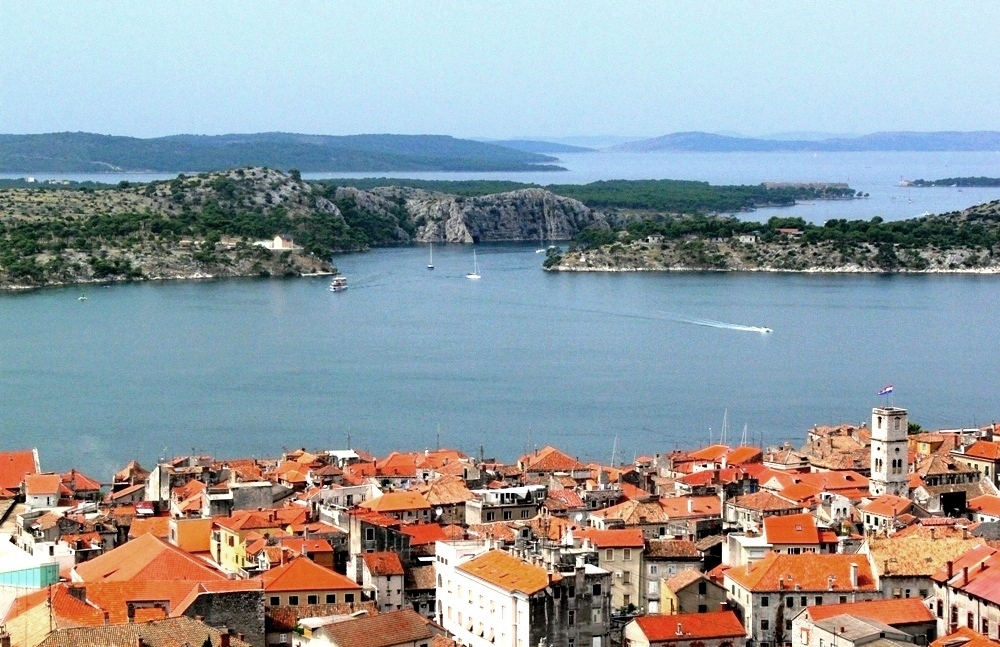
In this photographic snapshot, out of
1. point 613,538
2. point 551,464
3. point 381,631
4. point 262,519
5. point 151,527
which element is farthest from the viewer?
point 551,464

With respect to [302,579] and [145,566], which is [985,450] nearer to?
[302,579]

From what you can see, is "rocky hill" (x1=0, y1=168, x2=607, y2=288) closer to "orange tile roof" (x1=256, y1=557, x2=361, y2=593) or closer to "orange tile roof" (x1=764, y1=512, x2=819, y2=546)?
"orange tile roof" (x1=764, y1=512, x2=819, y2=546)

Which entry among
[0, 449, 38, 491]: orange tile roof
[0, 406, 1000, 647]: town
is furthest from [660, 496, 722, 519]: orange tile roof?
[0, 449, 38, 491]: orange tile roof

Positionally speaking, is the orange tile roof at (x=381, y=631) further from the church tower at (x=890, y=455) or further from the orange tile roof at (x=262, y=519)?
the church tower at (x=890, y=455)

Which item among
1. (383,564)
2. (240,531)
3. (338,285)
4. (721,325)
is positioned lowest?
(338,285)

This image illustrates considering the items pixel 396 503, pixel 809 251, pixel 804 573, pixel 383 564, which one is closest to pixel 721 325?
pixel 809 251
